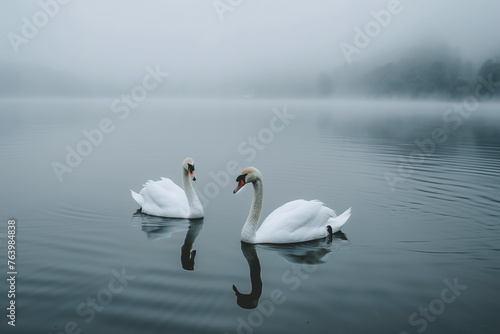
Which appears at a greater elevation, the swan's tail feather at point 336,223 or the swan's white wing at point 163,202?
the swan's white wing at point 163,202

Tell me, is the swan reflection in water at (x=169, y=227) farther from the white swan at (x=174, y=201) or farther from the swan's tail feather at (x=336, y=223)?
the swan's tail feather at (x=336, y=223)

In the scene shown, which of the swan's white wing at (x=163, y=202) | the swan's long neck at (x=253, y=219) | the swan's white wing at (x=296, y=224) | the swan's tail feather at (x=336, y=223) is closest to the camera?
the swan's white wing at (x=296, y=224)

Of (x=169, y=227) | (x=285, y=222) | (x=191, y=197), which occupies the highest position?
(x=191, y=197)

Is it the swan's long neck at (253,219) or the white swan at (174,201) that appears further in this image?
the white swan at (174,201)

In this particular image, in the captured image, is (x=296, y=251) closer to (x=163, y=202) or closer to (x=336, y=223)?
(x=336, y=223)

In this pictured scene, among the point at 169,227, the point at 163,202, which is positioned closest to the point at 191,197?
the point at 163,202

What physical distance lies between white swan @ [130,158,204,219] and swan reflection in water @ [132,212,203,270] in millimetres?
158

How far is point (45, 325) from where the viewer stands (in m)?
6.13

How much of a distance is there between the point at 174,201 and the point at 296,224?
3.76 meters

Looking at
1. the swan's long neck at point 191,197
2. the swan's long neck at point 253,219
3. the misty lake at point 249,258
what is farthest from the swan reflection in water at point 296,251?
the swan's long neck at point 191,197

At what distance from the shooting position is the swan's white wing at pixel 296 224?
917 cm

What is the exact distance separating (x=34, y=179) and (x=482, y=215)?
46.8 ft

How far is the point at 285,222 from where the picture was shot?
9195 mm

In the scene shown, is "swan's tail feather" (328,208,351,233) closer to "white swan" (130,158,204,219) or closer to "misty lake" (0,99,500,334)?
"misty lake" (0,99,500,334)
